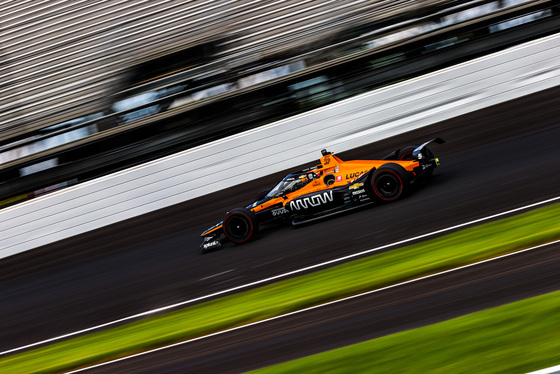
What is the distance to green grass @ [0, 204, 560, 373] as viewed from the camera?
6531 millimetres

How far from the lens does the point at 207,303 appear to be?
25.8ft

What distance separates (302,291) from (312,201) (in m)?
2.52

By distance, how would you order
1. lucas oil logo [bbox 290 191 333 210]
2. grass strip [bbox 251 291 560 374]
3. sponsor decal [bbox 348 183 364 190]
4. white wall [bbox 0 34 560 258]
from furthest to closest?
white wall [bbox 0 34 560 258] < lucas oil logo [bbox 290 191 333 210] < sponsor decal [bbox 348 183 364 190] < grass strip [bbox 251 291 560 374]

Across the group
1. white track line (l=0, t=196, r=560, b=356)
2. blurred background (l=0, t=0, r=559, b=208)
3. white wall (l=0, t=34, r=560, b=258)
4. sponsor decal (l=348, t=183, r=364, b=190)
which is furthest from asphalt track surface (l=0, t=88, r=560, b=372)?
blurred background (l=0, t=0, r=559, b=208)

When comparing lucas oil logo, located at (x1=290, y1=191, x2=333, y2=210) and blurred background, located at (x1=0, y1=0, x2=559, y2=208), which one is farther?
blurred background, located at (x1=0, y1=0, x2=559, y2=208)

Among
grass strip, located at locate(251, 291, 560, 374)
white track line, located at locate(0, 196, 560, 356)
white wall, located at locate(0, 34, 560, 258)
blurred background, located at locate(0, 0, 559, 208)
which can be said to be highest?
blurred background, located at locate(0, 0, 559, 208)

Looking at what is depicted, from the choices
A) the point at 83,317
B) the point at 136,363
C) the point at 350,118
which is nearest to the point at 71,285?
the point at 83,317

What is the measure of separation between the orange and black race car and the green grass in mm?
1723

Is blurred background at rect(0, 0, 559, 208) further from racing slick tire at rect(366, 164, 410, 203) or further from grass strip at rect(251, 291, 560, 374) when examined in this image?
grass strip at rect(251, 291, 560, 374)

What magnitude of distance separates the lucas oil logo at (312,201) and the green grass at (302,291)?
73.7 inches

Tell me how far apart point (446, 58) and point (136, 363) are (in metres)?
8.98

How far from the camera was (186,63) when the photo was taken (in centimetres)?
1470

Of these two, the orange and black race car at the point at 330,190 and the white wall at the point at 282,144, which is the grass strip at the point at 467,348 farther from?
the white wall at the point at 282,144

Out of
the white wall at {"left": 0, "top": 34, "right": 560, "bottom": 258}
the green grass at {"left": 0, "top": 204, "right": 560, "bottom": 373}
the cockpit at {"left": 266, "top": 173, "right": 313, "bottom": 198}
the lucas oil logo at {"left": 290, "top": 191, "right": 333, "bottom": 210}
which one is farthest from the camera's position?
the white wall at {"left": 0, "top": 34, "right": 560, "bottom": 258}
